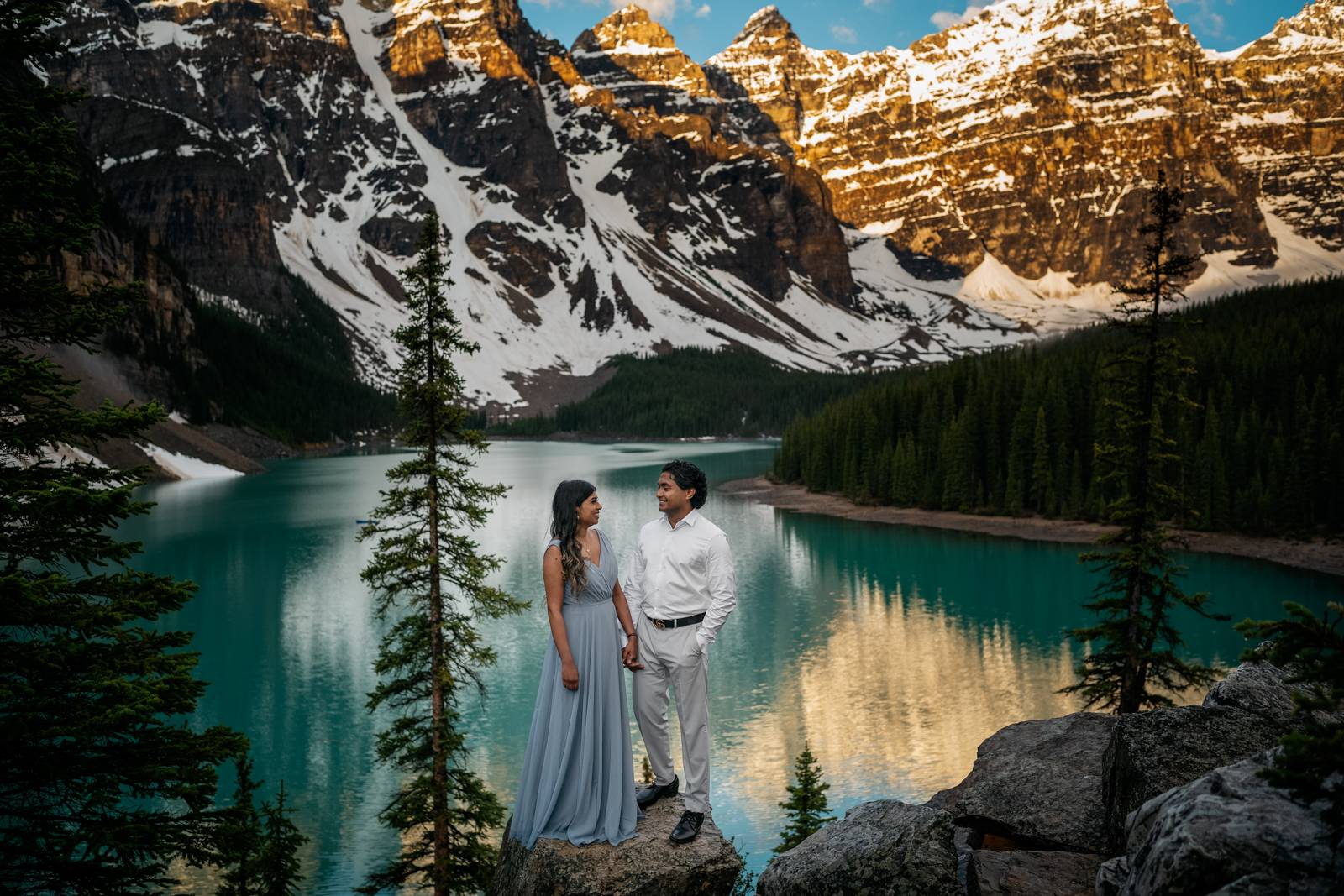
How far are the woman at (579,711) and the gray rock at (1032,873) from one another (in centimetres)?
294

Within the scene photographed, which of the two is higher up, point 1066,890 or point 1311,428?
point 1311,428

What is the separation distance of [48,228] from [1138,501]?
65.0ft

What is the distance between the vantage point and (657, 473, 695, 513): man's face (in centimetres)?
855

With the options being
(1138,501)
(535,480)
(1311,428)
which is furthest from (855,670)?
(535,480)

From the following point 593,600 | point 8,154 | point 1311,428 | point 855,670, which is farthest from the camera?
point 1311,428

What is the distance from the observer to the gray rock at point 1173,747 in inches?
309

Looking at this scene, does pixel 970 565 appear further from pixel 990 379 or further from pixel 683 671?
pixel 683 671

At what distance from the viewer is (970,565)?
54.6 m

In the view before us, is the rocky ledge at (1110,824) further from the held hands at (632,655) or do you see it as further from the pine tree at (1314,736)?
the held hands at (632,655)

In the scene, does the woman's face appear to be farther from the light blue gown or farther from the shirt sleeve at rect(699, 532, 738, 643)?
the shirt sleeve at rect(699, 532, 738, 643)

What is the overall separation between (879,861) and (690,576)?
2.74 metres

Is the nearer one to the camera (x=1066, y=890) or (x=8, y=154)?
(x=1066, y=890)

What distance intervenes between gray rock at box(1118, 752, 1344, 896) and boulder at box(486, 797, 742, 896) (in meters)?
3.61

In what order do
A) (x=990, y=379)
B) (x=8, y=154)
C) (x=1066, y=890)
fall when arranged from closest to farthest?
(x=1066, y=890)
(x=8, y=154)
(x=990, y=379)
